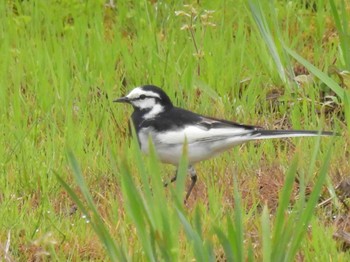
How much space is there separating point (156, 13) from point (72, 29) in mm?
651

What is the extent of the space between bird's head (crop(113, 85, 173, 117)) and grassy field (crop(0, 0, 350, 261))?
241 millimetres

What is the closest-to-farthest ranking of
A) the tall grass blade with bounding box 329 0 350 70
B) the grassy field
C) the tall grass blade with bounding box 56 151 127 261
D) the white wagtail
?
the tall grass blade with bounding box 56 151 127 261 → the grassy field → the white wagtail → the tall grass blade with bounding box 329 0 350 70

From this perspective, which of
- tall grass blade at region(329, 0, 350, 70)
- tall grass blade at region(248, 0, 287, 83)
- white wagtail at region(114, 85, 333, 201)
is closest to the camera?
white wagtail at region(114, 85, 333, 201)

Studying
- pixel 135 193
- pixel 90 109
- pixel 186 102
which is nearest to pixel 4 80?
pixel 90 109

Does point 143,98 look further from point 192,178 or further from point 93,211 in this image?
point 93,211

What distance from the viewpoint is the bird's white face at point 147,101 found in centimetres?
584

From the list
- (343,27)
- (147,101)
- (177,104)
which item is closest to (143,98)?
Answer: (147,101)

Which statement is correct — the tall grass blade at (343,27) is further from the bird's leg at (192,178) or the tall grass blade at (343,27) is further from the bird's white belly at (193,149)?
the bird's leg at (192,178)

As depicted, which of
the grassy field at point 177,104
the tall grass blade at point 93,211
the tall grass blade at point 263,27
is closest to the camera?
the tall grass blade at point 93,211

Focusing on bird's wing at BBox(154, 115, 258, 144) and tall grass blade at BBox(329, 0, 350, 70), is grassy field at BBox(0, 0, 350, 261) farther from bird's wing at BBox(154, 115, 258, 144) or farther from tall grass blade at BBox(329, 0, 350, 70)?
bird's wing at BBox(154, 115, 258, 144)

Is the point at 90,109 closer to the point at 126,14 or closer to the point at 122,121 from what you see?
the point at 122,121

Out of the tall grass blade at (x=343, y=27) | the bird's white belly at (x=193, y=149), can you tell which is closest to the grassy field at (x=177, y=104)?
the tall grass blade at (x=343, y=27)

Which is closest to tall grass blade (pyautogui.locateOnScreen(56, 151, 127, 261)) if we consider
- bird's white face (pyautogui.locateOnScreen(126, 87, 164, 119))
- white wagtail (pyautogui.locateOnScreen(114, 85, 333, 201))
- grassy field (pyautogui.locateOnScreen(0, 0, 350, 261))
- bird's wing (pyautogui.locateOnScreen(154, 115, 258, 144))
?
grassy field (pyautogui.locateOnScreen(0, 0, 350, 261))

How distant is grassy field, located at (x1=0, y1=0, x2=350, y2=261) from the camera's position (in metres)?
4.39
